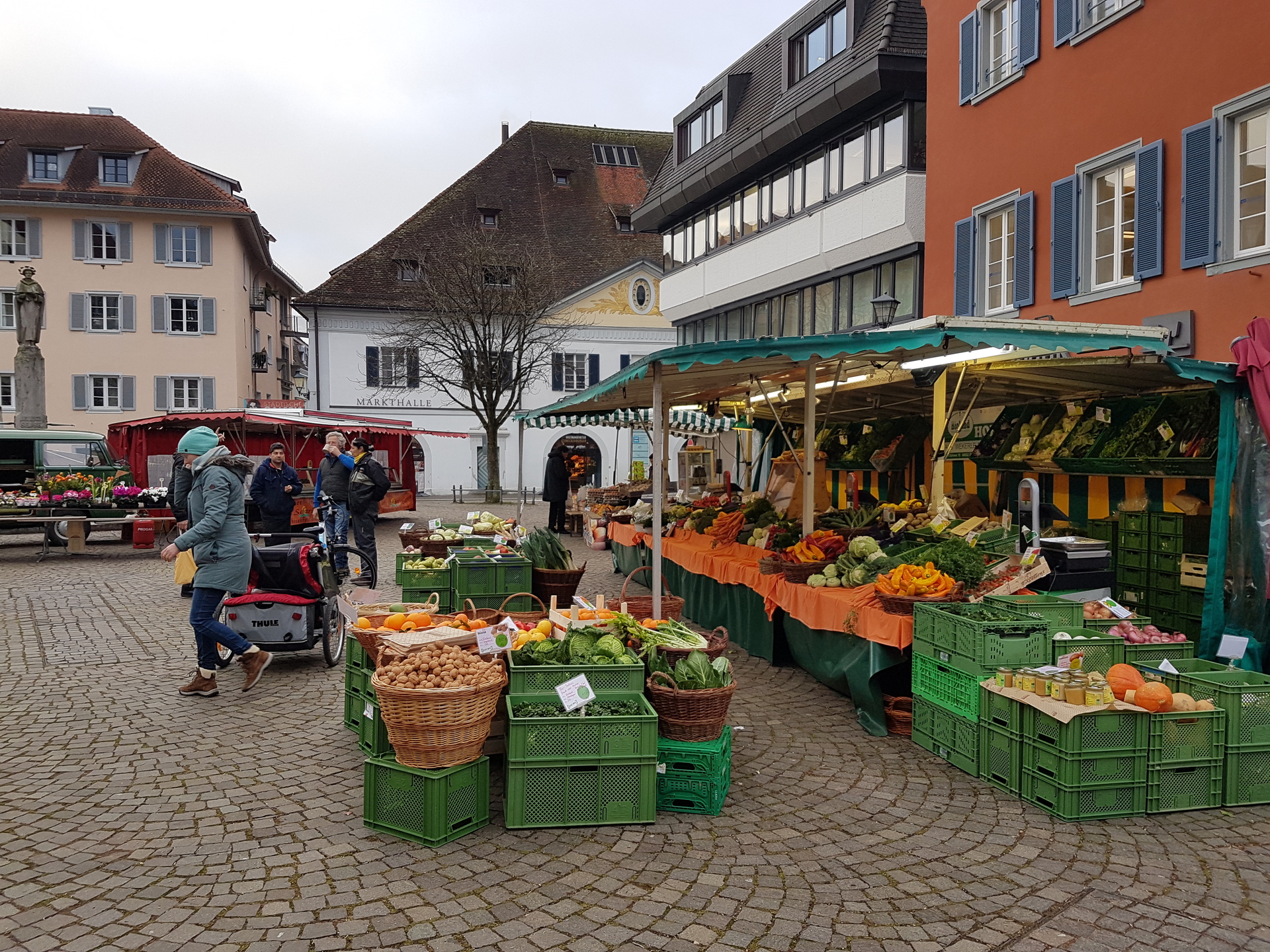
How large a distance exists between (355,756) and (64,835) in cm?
158

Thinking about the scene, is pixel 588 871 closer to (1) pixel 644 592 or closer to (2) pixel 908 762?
(2) pixel 908 762

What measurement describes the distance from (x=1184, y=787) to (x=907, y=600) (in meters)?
1.84

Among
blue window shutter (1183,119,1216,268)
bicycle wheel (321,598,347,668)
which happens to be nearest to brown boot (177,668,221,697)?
bicycle wheel (321,598,347,668)

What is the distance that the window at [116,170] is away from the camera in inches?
1309

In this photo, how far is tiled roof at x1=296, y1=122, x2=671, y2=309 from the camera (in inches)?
1383

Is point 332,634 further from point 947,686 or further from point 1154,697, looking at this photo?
point 1154,697

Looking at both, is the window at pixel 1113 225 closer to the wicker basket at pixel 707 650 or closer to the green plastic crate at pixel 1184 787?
the green plastic crate at pixel 1184 787

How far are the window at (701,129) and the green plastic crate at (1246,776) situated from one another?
22193 millimetres

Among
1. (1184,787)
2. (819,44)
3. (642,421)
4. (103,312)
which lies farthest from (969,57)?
(103,312)

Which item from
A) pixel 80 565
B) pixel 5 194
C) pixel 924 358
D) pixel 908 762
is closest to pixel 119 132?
pixel 5 194

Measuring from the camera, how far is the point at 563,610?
591 cm

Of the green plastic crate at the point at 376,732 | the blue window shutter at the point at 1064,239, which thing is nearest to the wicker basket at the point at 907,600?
the green plastic crate at the point at 376,732

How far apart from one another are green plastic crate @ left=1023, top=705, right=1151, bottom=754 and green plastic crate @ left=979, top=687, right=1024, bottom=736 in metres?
0.17

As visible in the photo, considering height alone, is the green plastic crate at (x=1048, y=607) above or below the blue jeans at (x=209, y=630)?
above
